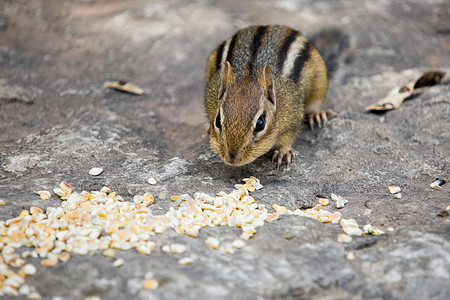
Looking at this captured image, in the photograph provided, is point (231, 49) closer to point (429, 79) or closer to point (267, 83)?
point (267, 83)

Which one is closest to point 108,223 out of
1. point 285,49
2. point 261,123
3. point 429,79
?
point 261,123

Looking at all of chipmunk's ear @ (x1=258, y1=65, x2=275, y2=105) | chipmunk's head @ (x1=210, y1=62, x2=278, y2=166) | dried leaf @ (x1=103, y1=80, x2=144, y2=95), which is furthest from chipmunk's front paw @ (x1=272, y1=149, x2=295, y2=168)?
dried leaf @ (x1=103, y1=80, x2=144, y2=95)

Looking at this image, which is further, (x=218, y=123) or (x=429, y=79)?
(x=429, y=79)

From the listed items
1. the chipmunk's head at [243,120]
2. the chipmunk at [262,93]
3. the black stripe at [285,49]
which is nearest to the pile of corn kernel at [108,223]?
the chipmunk's head at [243,120]

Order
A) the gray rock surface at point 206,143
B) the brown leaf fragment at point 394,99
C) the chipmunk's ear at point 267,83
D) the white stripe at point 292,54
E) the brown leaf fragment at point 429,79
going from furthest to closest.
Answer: the brown leaf fragment at point 429,79 → the brown leaf fragment at point 394,99 → the white stripe at point 292,54 → the chipmunk's ear at point 267,83 → the gray rock surface at point 206,143

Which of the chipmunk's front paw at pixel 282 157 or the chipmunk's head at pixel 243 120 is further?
the chipmunk's front paw at pixel 282 157

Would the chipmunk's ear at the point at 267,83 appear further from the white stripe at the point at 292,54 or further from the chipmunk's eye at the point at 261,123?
the white stripe at the point at 292,54

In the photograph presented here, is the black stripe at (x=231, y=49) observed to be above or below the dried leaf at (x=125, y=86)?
above
